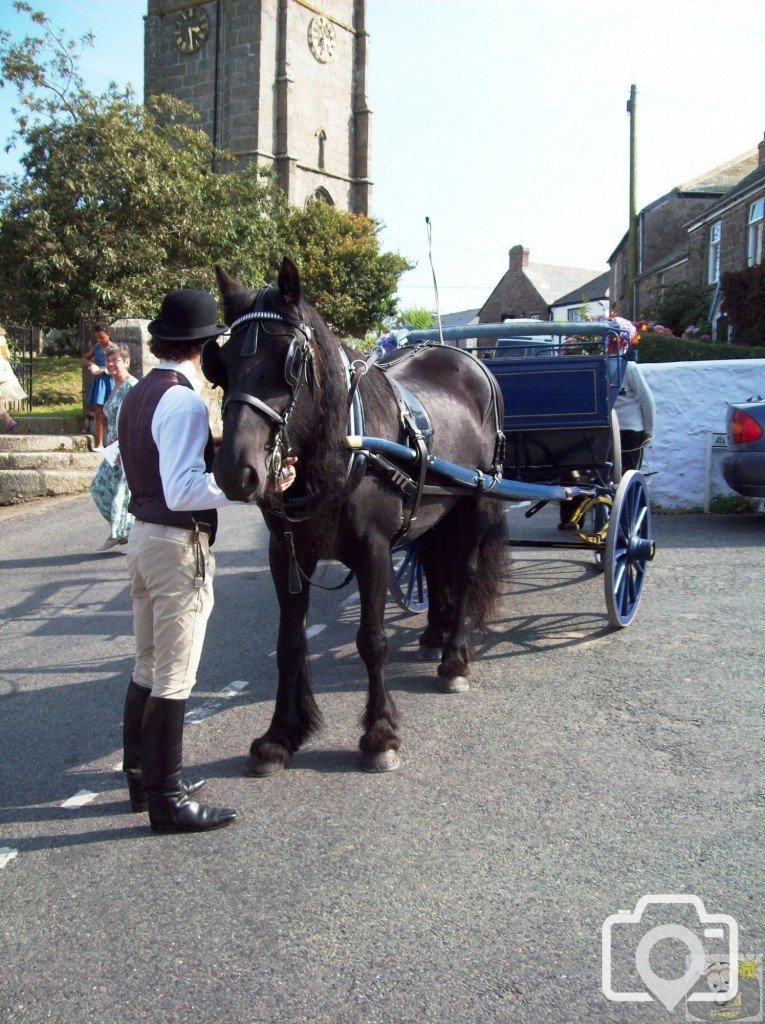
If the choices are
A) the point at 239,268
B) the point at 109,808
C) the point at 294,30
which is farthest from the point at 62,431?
the point at 294,30

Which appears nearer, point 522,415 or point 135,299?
point 522,415

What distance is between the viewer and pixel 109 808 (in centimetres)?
353

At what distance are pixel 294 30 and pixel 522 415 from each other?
46.4m

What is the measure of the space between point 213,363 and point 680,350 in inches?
855

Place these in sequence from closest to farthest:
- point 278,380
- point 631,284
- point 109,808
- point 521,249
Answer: point 278,380
point 109,808
point 631,284
point 521,249

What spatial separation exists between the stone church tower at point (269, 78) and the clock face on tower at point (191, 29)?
5cm

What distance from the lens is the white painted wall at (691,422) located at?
10883 mm

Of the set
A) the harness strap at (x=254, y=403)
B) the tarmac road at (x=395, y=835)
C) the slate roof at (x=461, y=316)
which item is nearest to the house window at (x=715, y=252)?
the tarmac road at (x=395, y=835)

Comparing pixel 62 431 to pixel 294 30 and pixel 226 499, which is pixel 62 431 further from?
pixel 294 30

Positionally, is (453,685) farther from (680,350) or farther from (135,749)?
(680,350)

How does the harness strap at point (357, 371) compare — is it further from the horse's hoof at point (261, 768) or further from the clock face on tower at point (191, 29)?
the clock face on tower at point (191, 29)

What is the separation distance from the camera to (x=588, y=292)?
185ft

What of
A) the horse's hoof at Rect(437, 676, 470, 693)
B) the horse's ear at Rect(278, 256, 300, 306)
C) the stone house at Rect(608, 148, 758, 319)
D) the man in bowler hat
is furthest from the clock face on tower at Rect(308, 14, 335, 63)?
the man in bowler hat

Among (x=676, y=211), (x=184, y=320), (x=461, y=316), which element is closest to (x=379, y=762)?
(x=184, y=320)
